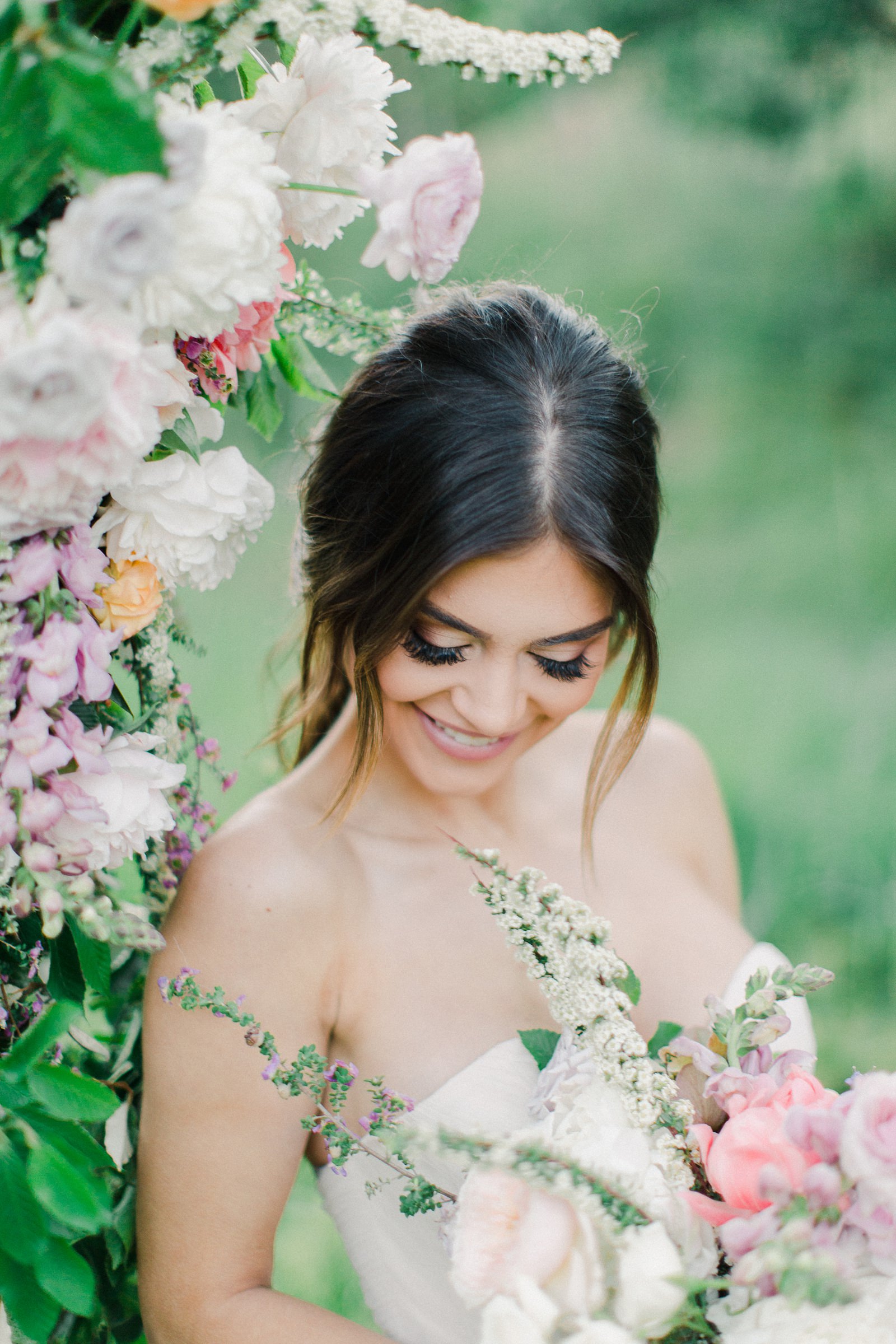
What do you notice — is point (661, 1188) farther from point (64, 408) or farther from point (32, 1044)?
point (64, 408)

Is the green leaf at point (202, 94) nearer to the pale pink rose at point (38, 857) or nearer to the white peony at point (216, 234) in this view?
the white peony at point (216, 234)

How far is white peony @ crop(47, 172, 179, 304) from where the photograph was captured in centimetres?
67

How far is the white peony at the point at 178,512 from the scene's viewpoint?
0.96 meters

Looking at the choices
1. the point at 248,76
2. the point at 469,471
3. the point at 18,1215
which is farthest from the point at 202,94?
the point at 18,1215

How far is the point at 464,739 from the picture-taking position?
1429 millimetres

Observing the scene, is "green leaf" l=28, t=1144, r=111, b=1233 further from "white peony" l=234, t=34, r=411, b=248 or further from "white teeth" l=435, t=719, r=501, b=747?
"white peony" l=234, t=34, r=411, b=248

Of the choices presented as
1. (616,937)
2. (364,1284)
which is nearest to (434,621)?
(616,937)

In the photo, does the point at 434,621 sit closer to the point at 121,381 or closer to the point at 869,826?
the point at 121,381

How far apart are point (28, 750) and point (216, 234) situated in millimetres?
416

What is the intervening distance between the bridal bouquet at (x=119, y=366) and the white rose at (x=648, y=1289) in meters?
0.42

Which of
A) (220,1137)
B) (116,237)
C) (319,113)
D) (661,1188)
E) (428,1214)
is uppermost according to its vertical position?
(319,113)

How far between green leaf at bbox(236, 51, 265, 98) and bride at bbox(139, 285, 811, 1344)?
0.37 meters

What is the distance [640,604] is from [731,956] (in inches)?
25.6

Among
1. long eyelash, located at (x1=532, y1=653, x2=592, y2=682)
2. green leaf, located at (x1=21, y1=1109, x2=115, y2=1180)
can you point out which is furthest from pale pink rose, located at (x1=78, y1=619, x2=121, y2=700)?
long eyelash, located at (x1=532, y1=653, x2=592, y2=682)
